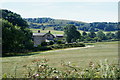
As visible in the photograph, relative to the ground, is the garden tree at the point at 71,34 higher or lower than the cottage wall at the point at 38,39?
higher

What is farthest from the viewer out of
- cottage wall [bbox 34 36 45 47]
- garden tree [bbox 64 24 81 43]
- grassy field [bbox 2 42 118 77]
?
cottage wall [bbox 34 36 45 47]

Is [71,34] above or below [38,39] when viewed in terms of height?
above

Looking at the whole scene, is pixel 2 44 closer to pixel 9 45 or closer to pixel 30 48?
pixel 9 45

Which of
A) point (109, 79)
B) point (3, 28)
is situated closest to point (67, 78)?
point (109, 79)

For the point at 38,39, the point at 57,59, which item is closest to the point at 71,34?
the point at 38,39

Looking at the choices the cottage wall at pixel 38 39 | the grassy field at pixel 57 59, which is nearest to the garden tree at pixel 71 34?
the cottage wall at pixel 38 39

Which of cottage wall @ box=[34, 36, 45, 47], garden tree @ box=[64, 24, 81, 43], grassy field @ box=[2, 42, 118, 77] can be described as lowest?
grassy field @ box=[2, 42, 118, 77]

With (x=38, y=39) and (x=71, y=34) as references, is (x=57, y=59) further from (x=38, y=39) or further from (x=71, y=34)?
(x=38, y=39)

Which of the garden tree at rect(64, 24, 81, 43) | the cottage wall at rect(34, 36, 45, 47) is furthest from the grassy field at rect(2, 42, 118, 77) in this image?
the cottage wall at rect(34, 36, 45, 47)

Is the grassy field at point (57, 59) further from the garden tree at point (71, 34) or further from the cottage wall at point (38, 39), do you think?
the cottage wall at point (38, 39)

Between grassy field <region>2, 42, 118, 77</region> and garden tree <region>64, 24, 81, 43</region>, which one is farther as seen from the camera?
garden tree <region>64, 24, 81, 43</region>

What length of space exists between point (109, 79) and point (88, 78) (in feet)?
2.71

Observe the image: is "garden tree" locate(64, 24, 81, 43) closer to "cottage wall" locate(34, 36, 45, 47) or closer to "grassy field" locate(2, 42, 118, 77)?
"cottage wall" locate(34, 36, 45, 47)

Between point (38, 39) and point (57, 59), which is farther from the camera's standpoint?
point (38, 39)
